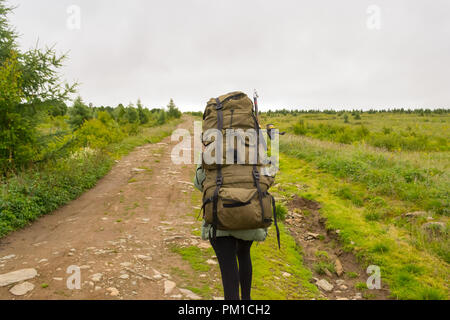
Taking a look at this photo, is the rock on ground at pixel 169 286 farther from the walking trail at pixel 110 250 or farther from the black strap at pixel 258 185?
the black strap at pixel 258 185

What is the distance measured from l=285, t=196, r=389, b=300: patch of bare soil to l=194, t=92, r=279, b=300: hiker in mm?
3001

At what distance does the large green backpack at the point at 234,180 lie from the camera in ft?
7.92

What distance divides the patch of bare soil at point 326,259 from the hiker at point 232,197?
3.00 metres

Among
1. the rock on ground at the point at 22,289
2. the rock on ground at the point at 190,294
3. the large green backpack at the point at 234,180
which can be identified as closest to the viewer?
the large green backpack at the point at 234,180

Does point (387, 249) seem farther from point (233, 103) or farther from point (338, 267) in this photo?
point (233, 103)

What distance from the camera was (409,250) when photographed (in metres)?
5.68

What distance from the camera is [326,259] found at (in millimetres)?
5977

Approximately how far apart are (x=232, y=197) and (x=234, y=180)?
0.55ft

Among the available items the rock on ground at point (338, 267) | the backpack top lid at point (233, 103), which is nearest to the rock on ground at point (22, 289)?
the backpack top lid at point (233, 103)

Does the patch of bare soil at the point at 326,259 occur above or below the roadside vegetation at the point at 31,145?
below

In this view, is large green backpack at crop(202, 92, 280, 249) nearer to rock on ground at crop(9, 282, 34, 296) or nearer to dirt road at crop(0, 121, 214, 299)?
dirt road at crop(0, 121, 214, 299)
